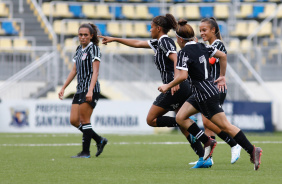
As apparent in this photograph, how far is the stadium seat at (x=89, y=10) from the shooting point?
1009 inches

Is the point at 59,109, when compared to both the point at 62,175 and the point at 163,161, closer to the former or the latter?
the point at 163,161

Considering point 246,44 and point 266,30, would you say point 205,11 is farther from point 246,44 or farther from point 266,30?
point 266,30

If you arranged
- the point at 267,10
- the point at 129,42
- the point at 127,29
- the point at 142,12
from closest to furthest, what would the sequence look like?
the point at 129,42 < the point at 127,29 < the point at 142,12 < the point at 267,10

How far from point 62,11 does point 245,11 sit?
315 inches

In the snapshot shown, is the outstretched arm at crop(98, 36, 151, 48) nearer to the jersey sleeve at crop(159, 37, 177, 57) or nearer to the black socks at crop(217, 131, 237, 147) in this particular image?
the jersey sleeve at crop(159, 37, 177, 57)

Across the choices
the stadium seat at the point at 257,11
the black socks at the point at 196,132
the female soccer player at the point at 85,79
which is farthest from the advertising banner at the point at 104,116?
the black socks at the point at 196,132

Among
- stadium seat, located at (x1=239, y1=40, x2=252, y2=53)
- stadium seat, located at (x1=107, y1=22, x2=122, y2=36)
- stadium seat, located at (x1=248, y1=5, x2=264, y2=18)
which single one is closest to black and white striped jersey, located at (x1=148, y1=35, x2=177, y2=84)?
stadium seat, located at (x1=239, y1=40, x2=252, y2=53)

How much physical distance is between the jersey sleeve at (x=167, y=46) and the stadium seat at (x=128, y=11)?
1834 cm

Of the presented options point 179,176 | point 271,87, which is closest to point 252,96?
point 271,87

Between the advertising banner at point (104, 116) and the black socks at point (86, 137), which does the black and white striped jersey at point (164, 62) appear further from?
the advertising banner at point (104, 116)

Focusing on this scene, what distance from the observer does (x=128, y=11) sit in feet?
85.6

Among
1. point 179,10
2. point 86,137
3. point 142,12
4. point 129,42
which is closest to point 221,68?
point 129,42

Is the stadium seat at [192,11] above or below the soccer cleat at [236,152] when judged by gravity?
above

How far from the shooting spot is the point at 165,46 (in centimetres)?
777
